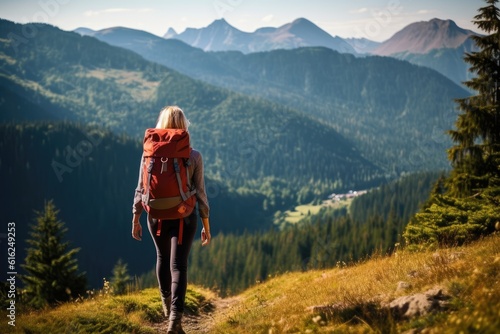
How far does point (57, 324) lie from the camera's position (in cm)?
845

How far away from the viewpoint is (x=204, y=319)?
11.0 metres

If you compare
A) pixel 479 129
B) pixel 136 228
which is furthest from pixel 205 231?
pixel 479 129

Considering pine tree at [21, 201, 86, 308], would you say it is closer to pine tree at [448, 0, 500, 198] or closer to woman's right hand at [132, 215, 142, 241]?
woman's right hand at [132, 215, 142, 241]

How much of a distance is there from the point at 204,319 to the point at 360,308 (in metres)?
5.28

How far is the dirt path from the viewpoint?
9.44 meters

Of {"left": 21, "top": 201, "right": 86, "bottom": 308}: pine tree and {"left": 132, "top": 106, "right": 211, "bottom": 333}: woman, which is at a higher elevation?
{"left": 132, "top": 106, "right": 211, "bottom": 333}: woman

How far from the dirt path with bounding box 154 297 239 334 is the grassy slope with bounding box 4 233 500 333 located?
0.16 meters

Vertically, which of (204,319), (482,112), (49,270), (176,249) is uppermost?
→ (482,112)

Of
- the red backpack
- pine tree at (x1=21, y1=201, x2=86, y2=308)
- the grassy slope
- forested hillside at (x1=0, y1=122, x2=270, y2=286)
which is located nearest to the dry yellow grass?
the grassy slope

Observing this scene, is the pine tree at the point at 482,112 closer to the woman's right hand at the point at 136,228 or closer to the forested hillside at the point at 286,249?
the woman's right hand at the point at 136,228

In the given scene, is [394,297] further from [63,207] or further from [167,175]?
[63,207]

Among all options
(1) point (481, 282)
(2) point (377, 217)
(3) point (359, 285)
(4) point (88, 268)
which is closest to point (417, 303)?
(1) point (481, 282)

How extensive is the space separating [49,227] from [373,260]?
→ 27.4 metres

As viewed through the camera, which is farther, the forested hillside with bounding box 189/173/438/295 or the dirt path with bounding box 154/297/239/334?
the forested hillside with bounding box 189/173/438/295
